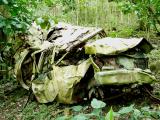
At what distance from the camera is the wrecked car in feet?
15.3

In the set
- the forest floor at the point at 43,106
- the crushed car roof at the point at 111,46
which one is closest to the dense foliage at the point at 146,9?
the forest floor at the point at 43,106

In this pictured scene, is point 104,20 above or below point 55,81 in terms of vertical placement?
above

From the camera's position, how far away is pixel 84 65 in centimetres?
502

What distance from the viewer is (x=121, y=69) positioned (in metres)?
4.68

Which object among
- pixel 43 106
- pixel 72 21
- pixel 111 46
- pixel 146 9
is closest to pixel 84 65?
pixel 111 46

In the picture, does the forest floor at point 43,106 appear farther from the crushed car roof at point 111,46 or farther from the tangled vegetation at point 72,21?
the crushed car roof at point 111,46

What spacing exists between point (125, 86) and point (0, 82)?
287cm

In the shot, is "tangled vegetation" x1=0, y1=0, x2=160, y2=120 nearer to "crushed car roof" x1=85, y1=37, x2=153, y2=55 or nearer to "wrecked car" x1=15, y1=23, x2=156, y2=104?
"wrecked car" x1=15, y1=23, x2=156, y2=104

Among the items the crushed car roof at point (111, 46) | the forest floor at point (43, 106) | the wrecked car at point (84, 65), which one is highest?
the crushed car roof at point (111, 46)

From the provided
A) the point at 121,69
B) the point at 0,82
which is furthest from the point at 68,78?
the point at 0,82

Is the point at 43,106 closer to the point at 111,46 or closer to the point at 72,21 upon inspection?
the point at 111,46

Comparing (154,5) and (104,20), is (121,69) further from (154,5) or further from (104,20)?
(104,20)

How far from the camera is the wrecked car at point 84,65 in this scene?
466 centimetres

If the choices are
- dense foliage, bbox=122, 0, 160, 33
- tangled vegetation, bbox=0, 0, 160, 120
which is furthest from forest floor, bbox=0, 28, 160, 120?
dense foliage, bbox=122, 0, 160, 33
